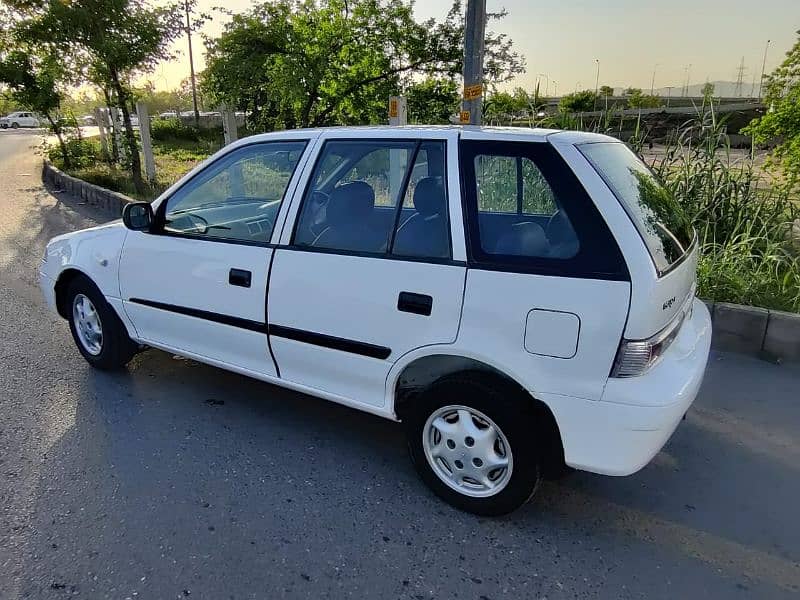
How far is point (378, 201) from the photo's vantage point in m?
2.85

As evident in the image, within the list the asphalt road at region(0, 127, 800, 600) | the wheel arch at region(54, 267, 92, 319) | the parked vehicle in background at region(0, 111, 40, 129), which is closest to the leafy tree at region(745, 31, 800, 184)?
the asphalt road at region(0, 127, 800, 600)

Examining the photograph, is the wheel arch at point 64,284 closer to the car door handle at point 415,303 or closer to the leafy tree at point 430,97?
the car door handle at point 415,303

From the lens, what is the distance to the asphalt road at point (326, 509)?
2223 millimetres

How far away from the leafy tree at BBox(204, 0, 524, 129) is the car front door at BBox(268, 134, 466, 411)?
7.91 m

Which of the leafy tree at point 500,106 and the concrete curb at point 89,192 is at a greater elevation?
the leafy tree at point 500,106

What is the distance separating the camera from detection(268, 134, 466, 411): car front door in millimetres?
2486

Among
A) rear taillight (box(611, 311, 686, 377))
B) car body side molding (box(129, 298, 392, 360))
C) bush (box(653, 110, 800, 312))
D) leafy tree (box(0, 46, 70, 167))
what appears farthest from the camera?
leafy tree (box(0, 46, 70, 167))

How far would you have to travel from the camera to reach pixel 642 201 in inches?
99.1

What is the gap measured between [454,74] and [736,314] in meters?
7.67

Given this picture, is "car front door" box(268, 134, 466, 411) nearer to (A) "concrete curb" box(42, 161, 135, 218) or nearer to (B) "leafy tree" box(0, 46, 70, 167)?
(A) "concrete curb" box(42, 161, 135, 218)

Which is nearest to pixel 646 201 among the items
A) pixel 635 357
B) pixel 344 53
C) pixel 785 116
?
pixel 635 357

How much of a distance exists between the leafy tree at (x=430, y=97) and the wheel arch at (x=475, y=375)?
8.65 metres

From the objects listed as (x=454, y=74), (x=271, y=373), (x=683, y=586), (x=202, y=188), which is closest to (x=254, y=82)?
(x=454, y=74)

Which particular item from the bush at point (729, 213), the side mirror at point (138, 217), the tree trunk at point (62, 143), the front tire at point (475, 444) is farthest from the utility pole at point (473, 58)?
the tree trunk at point (62, 143)
